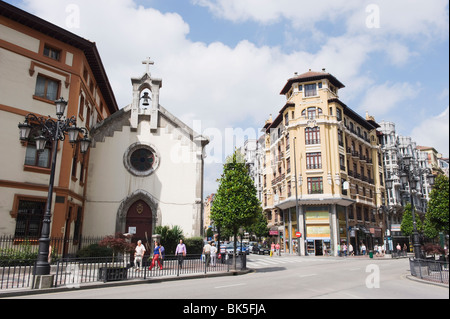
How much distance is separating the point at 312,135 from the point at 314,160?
3.39 metres

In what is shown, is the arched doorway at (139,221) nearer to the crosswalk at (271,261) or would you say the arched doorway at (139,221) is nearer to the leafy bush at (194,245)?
the leafy bush at (194,245)

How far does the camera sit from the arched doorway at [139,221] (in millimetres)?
23500

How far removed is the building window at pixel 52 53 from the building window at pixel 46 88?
1.49 meters

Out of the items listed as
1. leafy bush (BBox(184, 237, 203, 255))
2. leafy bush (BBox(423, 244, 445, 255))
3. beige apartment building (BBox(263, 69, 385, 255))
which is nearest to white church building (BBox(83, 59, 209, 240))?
leafy bush (BBox(184, 237, 203, 255))

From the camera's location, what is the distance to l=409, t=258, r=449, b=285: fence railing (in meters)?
13.4

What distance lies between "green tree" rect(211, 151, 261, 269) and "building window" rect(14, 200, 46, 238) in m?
9.94

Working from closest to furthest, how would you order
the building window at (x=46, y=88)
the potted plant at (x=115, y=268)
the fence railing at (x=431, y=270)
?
1. the fence railing at (x=431, y=270)
2. the potted plant at (x=115, y=268)
3. the building window at (x=46, y=88)

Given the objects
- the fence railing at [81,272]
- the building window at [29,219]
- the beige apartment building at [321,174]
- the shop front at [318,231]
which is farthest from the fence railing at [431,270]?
the shop front at [318,231]

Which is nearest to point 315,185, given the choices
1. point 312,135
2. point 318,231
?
point 318,231

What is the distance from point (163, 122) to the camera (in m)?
25.6

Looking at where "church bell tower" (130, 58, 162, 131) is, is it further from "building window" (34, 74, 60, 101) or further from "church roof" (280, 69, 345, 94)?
"church roof" (280, 69, 345, 94)
